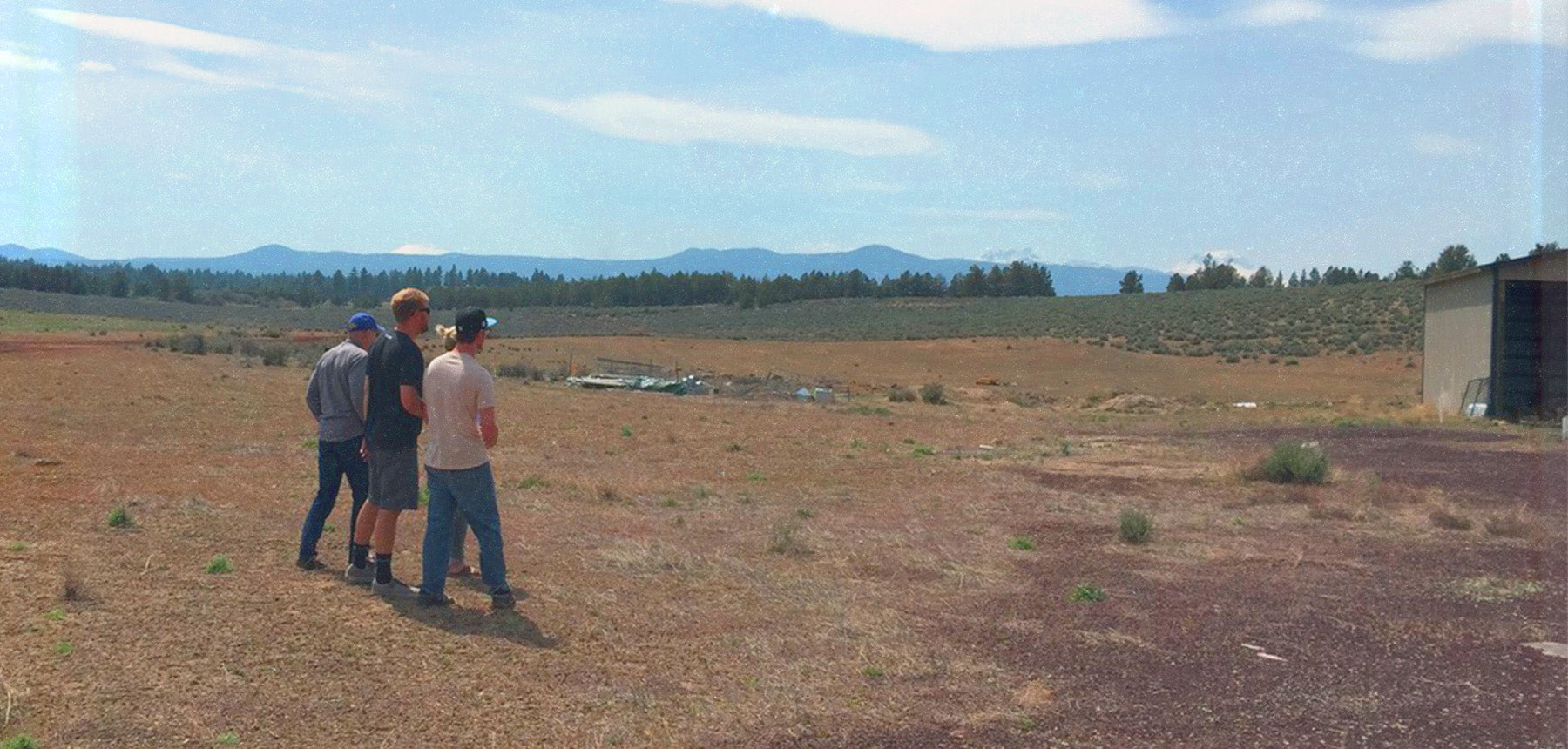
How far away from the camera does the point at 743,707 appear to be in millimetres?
6043

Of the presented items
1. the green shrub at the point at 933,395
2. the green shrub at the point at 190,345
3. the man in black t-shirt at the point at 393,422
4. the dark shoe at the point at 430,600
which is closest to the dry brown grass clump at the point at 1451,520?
the dark shoe at the point at 430,600

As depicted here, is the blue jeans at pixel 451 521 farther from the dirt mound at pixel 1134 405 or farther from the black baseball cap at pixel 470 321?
the dirt mound at pixel 1134 405

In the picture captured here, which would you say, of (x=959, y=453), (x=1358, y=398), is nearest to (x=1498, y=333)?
(x=1358, y=398)

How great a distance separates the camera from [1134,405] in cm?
3688

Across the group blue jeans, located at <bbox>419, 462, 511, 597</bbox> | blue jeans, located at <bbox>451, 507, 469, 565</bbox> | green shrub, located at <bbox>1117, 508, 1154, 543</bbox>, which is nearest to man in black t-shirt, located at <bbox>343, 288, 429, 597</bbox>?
blue jeans, located at <bbox>419, 462, 511, 597</bbox>

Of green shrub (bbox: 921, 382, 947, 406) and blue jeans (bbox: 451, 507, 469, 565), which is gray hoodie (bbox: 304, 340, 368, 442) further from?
green shrub (bbox: 921, 382, 947, 406)

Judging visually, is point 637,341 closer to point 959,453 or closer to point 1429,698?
point 959,453

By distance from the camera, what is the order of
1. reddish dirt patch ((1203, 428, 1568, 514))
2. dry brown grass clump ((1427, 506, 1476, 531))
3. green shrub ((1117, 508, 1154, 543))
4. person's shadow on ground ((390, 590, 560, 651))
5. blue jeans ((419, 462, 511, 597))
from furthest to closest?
1. reddish dirt patch ((1203, 428, 1568, 514))
2. dry brown grass clump ((1427, 506, 1476, 531))
3. green shrub ((1117, 508, 1154, 543))
4. blue jeans ((419, 462, 511, 597))
5. person's shadow on ground ((390, 590, 560, 651))

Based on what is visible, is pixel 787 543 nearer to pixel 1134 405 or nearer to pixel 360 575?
pixel 360 575

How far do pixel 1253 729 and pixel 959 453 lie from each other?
46.6ft

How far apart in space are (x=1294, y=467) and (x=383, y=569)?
38.1 ft

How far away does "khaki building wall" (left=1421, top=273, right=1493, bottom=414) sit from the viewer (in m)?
27.8

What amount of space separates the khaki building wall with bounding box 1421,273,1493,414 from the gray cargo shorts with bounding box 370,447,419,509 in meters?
25.8

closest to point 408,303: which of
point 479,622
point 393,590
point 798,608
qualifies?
point 393,590
